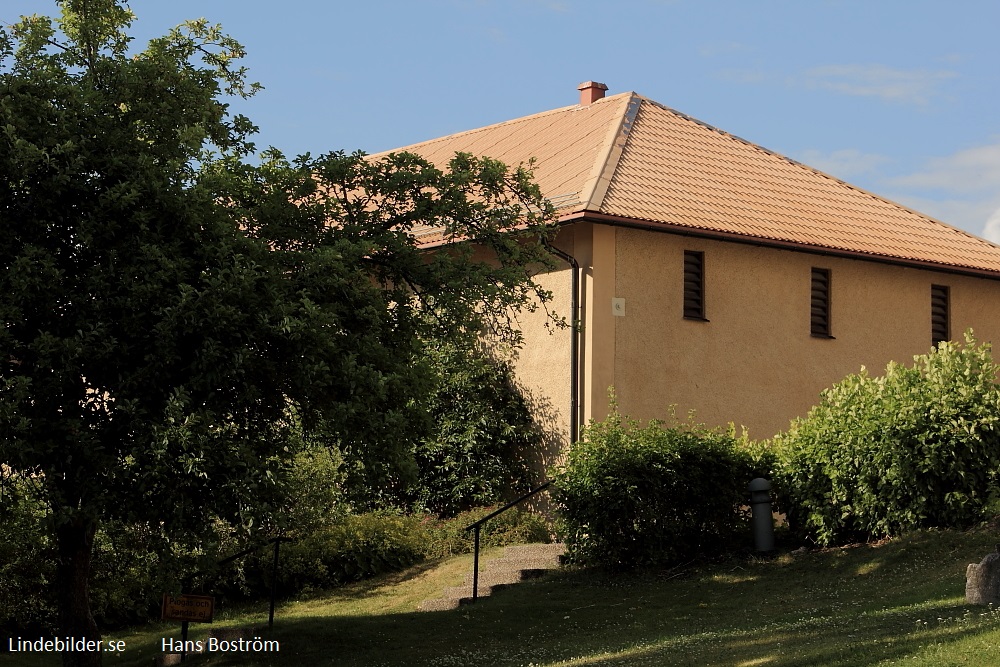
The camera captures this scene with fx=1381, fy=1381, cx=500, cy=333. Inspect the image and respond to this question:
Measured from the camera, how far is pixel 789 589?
15.6m

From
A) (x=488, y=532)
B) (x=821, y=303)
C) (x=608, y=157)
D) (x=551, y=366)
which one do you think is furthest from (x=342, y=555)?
(x=821, y=303)

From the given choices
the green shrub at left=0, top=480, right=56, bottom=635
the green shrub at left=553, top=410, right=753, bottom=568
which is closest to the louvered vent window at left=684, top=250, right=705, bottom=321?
the green shrub at left=553, top=410, right=753, bottom=568

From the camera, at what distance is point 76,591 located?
13617 mm

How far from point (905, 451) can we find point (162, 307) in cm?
878

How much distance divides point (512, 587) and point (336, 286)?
21.5 ft

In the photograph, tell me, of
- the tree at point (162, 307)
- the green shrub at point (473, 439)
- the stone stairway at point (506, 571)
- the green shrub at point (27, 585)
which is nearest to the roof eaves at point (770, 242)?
the green shrub at point (473, 439)

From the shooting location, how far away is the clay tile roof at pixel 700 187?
2158cm

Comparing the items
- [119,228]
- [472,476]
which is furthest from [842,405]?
[119,228]

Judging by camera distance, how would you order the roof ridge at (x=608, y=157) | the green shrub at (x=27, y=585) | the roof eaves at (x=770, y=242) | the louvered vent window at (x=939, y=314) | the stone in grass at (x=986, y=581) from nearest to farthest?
the stone in grass at (x=986, y=581) → the green shrub at (x=27, y=585) → the roof eaves at (x=770, y=242) → the roof ridge at (x=608, y=157) → the louvered vent window at (x=939, y=314)

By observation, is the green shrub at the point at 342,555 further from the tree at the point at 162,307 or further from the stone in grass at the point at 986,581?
the stone in grass at the point at 986,581

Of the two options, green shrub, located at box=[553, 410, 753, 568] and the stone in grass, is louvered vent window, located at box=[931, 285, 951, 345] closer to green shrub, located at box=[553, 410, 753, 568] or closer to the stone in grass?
green shrub, located at box=[553, 410, 753, 568]

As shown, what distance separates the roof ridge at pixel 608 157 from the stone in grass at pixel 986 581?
938cm

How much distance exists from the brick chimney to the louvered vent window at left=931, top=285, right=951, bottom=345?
720 cm

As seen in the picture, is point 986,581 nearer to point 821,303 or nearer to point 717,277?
point 717,277
